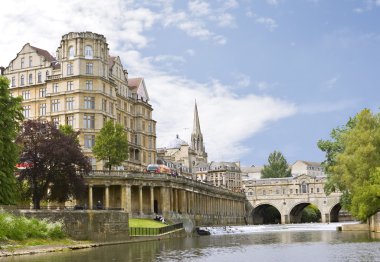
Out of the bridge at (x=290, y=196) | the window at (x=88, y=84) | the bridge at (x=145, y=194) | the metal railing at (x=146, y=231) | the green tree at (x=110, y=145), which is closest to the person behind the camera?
the metal railing at (x=146, y=231)

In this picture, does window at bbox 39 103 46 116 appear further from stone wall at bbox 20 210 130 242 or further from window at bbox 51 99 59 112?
stone wall at bbox 20 210 130 242

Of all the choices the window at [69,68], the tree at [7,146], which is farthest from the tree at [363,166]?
the window at [69,68]

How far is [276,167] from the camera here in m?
181

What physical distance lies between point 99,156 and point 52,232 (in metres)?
36.7

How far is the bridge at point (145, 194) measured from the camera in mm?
85562

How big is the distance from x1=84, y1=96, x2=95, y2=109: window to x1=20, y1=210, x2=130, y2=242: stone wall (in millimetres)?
40164

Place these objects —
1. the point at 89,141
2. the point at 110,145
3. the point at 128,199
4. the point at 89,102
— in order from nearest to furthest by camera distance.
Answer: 1. the point at 128,199
2. the point at 110,145
3. the point at 89,141
4. the point at 89,102

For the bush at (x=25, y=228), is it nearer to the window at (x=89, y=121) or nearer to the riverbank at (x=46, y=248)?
the riverbank at (x=46, y=248)

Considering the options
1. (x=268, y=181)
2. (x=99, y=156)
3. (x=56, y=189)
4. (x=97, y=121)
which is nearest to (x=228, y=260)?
(x=56, y=189)

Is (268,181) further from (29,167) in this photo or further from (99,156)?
(29,167)

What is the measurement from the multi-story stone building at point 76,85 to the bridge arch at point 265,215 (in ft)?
201

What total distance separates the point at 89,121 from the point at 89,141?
130 inches

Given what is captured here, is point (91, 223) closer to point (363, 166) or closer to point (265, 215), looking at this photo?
point (363, 166)

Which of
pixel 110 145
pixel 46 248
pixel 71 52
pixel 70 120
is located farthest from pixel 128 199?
pixel 46 248
